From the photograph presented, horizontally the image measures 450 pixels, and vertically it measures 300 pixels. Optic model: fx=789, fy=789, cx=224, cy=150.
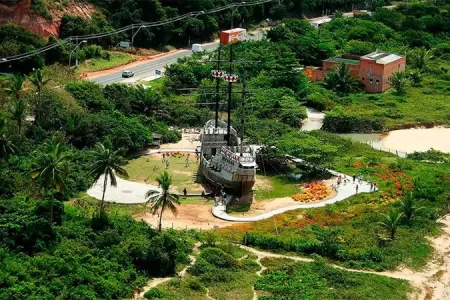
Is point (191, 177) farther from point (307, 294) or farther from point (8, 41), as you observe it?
point (8, 41)

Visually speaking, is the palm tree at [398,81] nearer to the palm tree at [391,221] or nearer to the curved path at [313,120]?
the curved path at [313,120]

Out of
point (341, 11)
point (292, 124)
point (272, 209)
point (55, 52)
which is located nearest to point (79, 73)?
point (55, 52)

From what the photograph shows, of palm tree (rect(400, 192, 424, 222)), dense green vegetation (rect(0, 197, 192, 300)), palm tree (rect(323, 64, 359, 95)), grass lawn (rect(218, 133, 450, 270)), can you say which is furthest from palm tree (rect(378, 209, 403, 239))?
palm tree (rect(323, 64, 359, 95))

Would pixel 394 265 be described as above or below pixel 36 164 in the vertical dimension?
below

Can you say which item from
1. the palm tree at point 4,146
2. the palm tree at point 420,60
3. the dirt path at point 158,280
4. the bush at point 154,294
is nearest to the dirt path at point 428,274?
the dirt path at point 158,280

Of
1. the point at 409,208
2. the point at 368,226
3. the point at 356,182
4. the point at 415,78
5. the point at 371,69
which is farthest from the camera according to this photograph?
the point at 415,78

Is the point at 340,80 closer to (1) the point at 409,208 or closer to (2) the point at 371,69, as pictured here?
(2) the point at 371,69

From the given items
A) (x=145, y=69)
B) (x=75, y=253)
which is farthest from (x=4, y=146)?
(x=145, y=69)

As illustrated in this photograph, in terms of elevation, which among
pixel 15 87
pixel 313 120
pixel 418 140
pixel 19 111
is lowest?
pixel 418 140
